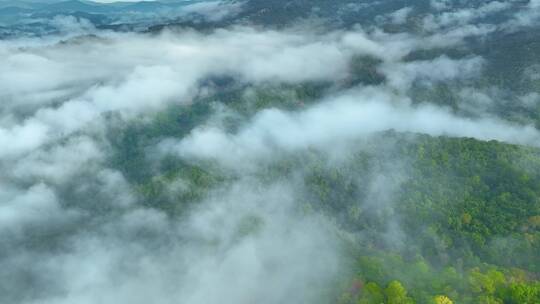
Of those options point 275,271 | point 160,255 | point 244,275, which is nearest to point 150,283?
point 160,255

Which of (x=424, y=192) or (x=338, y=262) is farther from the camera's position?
(x=424, y=192)

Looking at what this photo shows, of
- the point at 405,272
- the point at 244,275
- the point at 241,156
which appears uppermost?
the point at 405,272

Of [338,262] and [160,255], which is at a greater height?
[338,262]

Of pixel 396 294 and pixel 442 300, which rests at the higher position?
pixel 442 300

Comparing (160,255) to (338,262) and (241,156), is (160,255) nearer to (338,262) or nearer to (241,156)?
(338,262)

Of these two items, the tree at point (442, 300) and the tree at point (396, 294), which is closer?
the tree at point (442, 300)

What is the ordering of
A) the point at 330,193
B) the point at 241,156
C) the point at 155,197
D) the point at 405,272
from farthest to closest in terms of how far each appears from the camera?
the point at 241,156 → the point at 155,197 → the point at 330,193 → the point at 405,272

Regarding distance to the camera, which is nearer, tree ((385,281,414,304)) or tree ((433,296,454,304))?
tree ((433,296,454,304))

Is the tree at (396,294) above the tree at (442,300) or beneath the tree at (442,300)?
beneath

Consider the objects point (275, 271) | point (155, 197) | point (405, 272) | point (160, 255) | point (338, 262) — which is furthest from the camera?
point (155, 197)

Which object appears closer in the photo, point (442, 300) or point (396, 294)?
point (442, 300)

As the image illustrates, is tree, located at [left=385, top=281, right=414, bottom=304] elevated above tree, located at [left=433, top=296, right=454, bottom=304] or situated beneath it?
situated beneath
